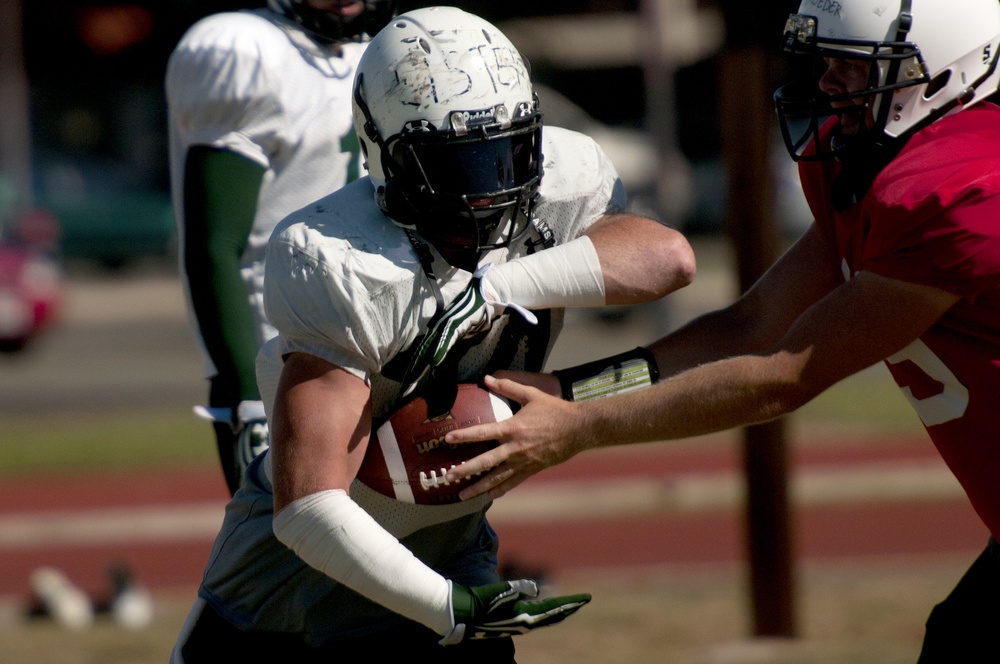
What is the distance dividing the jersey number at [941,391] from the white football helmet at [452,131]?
78 centimetres

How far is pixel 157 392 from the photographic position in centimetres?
1195

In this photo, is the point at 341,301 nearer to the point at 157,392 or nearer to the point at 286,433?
the point at 286,433

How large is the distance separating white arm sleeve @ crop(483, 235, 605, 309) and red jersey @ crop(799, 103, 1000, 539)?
1.63 ft

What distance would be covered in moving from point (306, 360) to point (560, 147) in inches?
27.4

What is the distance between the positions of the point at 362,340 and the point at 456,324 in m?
0.17

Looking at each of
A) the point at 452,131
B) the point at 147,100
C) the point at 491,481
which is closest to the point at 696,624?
the point at 491,481

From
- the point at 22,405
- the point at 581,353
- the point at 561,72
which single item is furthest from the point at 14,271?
the point at 561,72

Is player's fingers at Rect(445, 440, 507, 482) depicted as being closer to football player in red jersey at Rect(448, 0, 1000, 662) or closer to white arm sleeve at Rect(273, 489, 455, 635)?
football player in red jersey at Rect(448, 0, 1000, 662)

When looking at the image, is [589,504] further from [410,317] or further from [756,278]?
[410,317]

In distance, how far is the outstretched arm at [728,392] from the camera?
2.43 m

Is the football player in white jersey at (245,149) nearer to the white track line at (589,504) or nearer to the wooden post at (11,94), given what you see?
the white track line at (589,504)

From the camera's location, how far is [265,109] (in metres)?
3.41

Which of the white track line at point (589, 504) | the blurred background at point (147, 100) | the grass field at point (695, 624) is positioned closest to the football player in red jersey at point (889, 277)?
the grass field at point (695, 624)

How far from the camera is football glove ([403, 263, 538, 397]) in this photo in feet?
7.94
